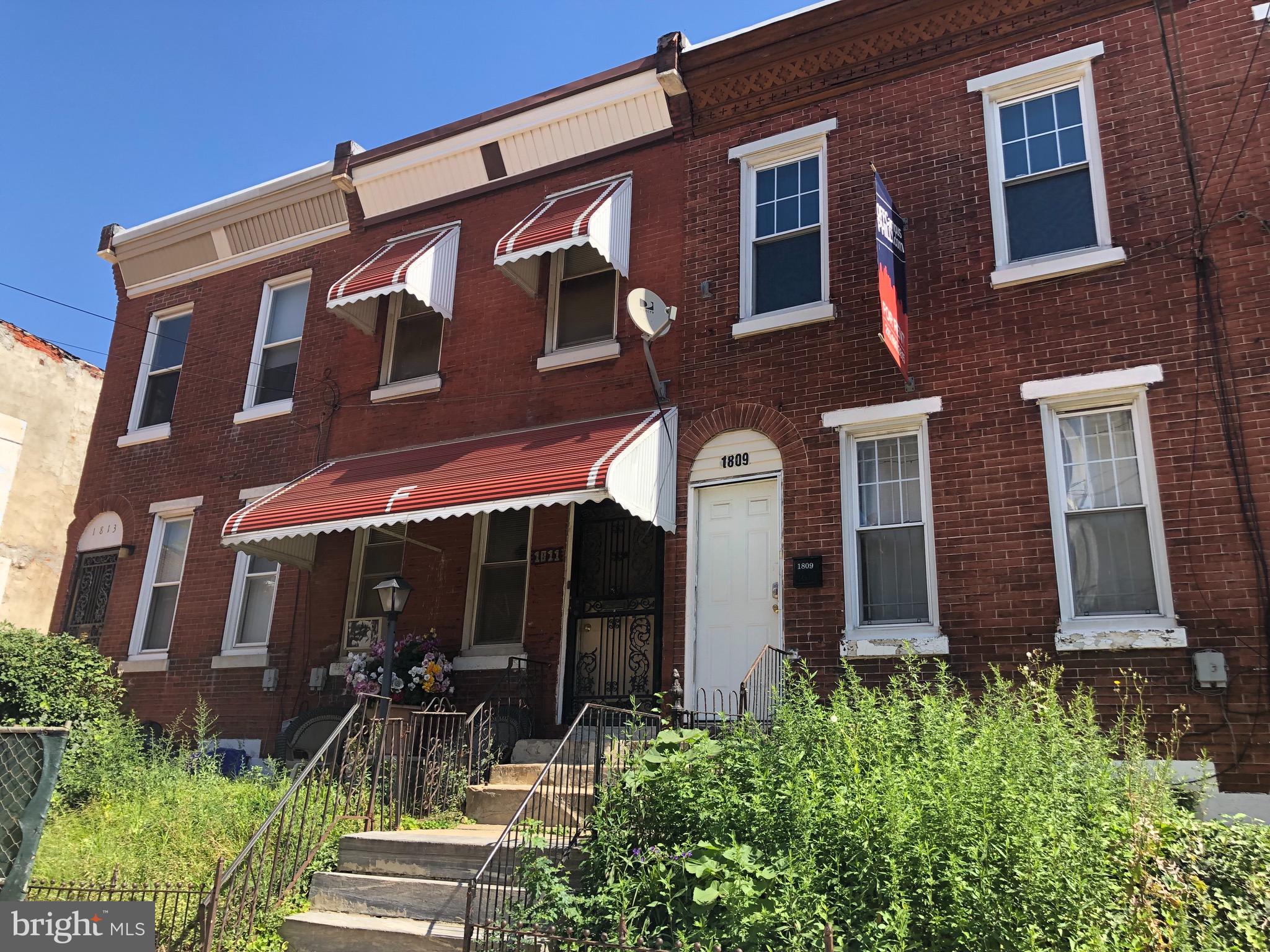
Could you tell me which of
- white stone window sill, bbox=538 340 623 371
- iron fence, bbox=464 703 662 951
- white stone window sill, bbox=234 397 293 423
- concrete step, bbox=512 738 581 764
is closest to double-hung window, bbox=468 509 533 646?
concrete step, bbox=512 738 581 764

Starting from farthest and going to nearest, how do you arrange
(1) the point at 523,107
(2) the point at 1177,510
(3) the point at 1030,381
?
(1) the point at 523,107, (3) the point at 1030,381, (2) the point at 1177,510

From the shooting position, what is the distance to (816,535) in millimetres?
9719

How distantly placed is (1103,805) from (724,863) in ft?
7.24

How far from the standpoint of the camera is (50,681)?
1247 centimetres

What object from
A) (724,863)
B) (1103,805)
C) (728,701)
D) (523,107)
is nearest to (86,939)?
(724,863)

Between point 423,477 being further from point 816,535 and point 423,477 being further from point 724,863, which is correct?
point 724,863

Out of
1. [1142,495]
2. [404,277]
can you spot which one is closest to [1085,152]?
[1142,495]

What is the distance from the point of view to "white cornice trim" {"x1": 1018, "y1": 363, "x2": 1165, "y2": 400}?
8531mm

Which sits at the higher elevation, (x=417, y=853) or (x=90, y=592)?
(x=90, y=592)

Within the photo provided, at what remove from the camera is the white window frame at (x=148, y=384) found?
15.4 m

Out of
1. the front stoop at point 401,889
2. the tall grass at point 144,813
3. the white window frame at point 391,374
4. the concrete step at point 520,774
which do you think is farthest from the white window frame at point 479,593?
the front stoop at point 401,889

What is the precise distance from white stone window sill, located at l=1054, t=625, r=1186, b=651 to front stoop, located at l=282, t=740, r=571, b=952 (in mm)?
4187

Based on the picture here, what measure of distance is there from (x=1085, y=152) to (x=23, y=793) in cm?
1015

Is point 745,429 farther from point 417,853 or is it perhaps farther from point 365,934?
point 365,934
